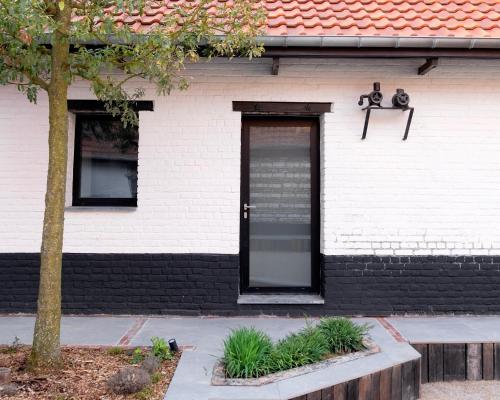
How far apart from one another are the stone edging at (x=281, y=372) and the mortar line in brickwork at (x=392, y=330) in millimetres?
508

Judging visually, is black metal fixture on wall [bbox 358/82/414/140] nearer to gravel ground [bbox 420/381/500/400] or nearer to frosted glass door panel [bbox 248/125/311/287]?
frosted glass door panel [bbox 248/125/311/287]

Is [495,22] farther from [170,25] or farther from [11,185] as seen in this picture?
[11,185]

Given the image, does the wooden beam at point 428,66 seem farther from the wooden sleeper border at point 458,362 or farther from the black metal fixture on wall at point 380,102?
the wooden sleeper border at point 458,362

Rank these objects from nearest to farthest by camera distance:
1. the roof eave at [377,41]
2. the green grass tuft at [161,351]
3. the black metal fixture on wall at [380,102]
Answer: the green grass tuft at [161,351], the roof eave at [377,41], the black metal fixture on wall at [380,102]

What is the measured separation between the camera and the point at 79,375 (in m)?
3.27

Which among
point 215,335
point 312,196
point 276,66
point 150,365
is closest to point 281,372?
point 150,365

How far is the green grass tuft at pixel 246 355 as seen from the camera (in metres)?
3.20

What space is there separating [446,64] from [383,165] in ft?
4.61

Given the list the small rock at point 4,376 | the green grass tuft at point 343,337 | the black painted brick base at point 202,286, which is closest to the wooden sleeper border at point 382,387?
Answer: the green grass tuft at point 343,337

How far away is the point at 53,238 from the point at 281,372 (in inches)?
77.8

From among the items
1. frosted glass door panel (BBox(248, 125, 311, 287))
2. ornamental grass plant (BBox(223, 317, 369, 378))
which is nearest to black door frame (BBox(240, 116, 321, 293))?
frosted glass door panel (BBox(248, 125, 311, 287))

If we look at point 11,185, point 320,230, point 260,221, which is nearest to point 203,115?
point 260,221

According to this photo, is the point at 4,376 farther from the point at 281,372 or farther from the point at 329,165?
the point at 329,165

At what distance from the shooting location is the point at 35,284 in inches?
202
